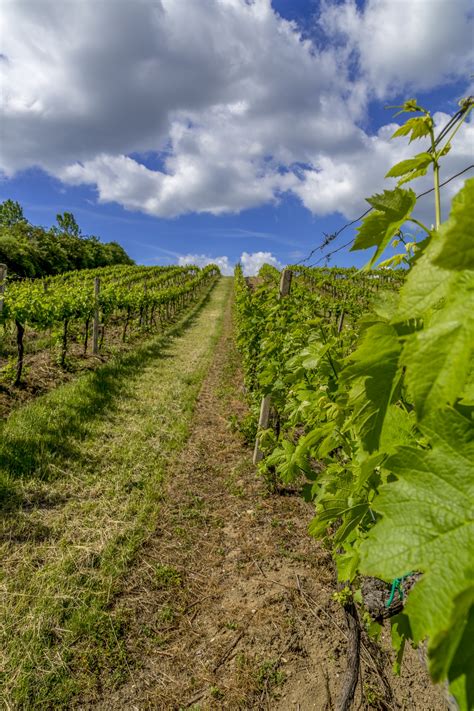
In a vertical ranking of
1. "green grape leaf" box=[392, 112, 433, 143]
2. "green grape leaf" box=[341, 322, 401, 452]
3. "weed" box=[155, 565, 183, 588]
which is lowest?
"weed" box=[155, 565, 183, 588]

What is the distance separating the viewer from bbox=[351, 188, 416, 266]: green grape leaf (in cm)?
85

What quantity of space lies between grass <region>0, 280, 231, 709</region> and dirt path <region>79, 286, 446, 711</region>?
0.12 meters

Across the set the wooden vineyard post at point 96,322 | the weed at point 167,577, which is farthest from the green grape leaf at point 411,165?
the wooden vineyard post at point 96,322

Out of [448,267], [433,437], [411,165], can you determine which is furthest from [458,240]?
[411,165]

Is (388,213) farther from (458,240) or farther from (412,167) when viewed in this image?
(458,240)

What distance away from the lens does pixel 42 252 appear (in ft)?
136

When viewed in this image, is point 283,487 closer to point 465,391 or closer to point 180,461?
point 180,461

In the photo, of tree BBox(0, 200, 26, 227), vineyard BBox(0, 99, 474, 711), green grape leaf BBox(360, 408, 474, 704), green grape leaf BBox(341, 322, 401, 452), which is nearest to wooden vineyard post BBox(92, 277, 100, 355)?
vineyard BBox(0, 99, 474, 711)

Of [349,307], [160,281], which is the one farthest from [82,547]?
[160,281]

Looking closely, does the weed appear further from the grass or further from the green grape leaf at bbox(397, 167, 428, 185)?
the green grape leaf at bbox(397, 167, 428, 185)

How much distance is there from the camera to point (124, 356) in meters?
10.3

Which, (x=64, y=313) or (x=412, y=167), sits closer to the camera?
(x=412, y=167)

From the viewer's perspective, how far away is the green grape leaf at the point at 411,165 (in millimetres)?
899

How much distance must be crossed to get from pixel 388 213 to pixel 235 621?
3195 mm
